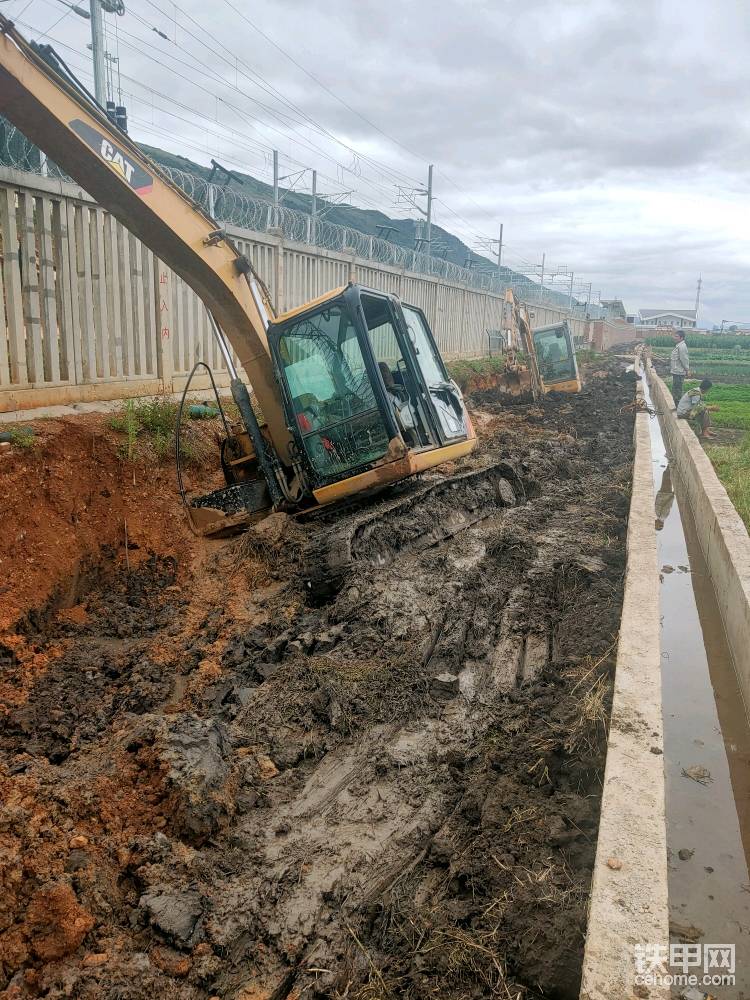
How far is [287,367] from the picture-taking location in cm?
632

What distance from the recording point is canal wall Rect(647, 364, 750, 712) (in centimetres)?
495

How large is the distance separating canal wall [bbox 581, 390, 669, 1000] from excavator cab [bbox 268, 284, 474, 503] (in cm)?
263

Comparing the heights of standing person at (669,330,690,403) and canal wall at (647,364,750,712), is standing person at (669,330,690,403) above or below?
above

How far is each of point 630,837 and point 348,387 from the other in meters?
4.37

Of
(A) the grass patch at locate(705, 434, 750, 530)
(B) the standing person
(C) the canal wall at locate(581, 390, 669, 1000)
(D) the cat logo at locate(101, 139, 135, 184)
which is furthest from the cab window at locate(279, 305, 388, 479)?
(B) the standing person

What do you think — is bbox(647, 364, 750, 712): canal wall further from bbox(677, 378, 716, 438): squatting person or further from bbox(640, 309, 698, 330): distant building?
bbox(640, 309, 698, 330): distant building

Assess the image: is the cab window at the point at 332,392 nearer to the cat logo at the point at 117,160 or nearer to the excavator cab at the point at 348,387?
the excavator cab at the point at 348,387

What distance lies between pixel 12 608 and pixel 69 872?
2.93 meters

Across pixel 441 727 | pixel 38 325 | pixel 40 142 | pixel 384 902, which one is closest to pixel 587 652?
pixel 441 727

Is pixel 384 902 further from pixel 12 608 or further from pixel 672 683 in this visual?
pixel 12 608

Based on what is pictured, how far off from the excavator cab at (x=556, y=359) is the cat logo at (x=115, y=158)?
49.0 ft

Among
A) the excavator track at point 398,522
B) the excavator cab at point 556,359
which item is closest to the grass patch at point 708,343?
the excavator cab at point 556,359

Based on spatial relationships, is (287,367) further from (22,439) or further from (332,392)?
(22,439)

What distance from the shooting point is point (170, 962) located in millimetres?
2352
